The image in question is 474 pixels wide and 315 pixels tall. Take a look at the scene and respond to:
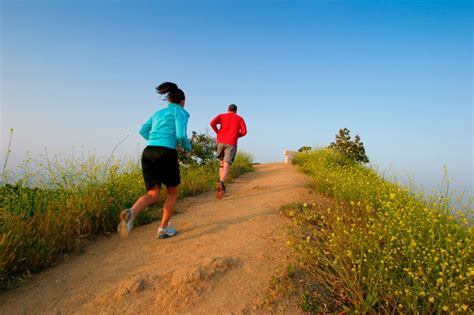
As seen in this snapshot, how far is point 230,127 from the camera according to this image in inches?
279

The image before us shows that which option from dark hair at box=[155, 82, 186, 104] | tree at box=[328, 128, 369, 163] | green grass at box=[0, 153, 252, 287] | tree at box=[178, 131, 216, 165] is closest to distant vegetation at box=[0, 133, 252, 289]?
green grass at box=[0, 153, 252, 287]

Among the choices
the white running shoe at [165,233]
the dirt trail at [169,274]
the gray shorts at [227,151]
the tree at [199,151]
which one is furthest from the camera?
the tree at [199,151]

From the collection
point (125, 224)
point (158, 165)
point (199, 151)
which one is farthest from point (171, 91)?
point (199, 151)

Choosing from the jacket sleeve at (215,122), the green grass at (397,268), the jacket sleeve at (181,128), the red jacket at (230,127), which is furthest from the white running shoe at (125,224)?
the jacket sleeve at (215,122)

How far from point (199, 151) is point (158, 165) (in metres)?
8.75

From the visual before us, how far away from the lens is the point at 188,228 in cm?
427

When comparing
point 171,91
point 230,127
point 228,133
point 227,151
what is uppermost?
point 171,91

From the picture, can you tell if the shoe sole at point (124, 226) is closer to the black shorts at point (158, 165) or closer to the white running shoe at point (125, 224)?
the white running shoe at point (125, 224)

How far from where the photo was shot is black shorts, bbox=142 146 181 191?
3.75 meters

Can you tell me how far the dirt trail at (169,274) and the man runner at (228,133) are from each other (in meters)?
2.79

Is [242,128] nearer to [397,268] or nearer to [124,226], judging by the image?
[124,226]

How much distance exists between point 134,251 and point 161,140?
145 cm

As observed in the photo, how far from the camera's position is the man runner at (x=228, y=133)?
701 cm

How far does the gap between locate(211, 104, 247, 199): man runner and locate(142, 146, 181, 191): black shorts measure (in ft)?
10.3
